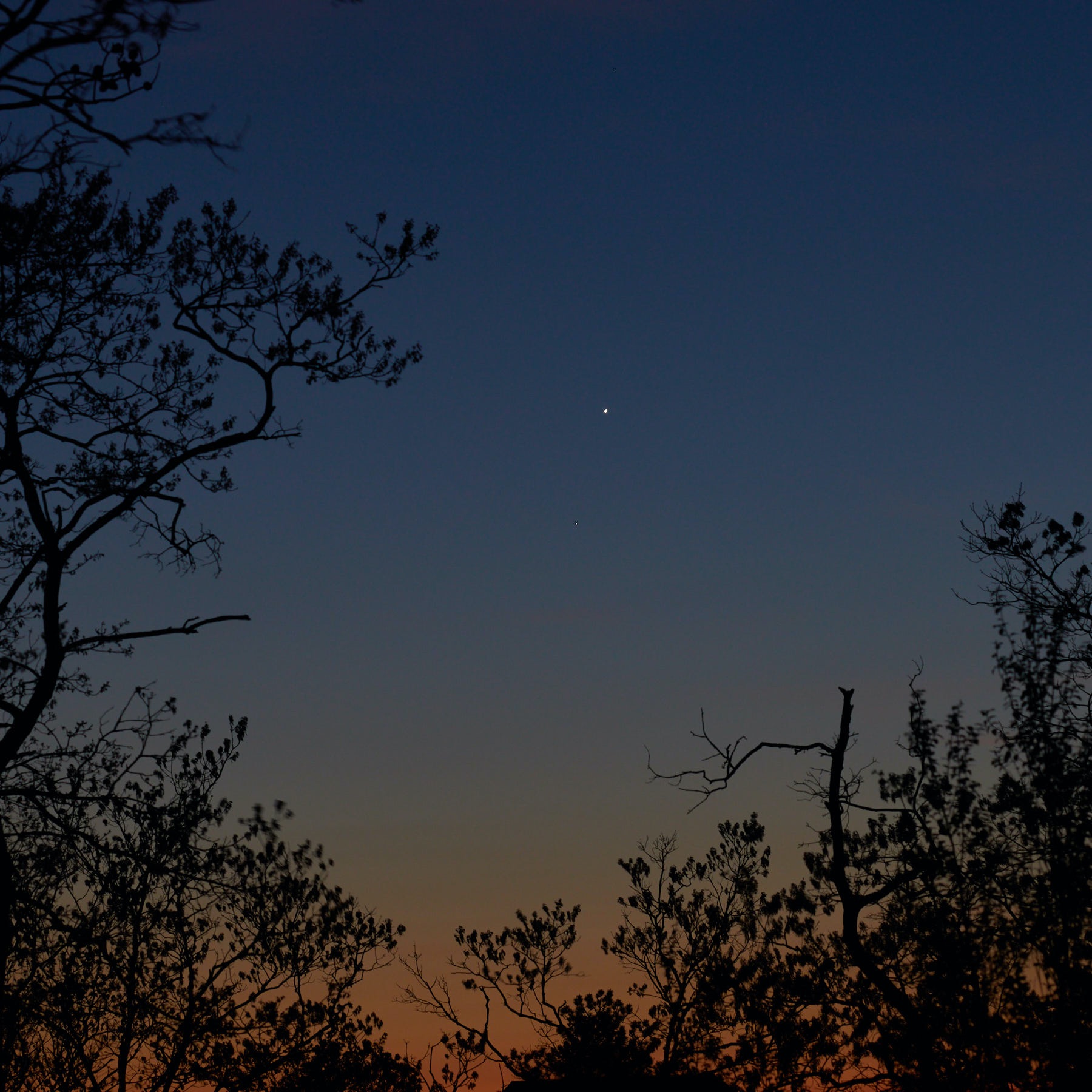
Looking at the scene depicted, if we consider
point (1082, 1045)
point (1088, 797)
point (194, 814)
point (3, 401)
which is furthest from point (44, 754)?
point (1082, 1045)

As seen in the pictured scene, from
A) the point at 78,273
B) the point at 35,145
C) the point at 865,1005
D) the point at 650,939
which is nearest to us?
the point at 35,145

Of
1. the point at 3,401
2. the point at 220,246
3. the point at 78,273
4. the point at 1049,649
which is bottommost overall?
the point at 1049,649

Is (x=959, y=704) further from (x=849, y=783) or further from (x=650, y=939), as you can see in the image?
(x=650, y=939)

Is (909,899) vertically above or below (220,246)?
below

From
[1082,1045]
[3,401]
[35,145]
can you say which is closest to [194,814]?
[3,401]

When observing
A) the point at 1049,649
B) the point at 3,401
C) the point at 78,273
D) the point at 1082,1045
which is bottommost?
the point at 1082,1045

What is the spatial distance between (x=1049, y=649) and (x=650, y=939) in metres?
16.9

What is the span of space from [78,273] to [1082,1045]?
15.4 metres

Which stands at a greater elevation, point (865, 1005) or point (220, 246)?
point (220, 246)

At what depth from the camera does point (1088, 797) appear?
13.2m

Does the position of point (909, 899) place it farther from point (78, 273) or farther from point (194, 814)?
point (78, 273)

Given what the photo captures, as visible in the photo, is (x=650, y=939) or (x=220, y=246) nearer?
(x=220, y=246)

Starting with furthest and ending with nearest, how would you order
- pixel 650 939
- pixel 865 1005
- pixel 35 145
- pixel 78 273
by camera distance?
pixel 650 939, pixel 865 1005, pixel 78 273, pixel 35 145

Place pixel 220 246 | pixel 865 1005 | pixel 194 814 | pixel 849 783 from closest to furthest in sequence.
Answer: pixel 194 814 → pixel 220 246 → pixel 849 783 → pixel 865 1005
